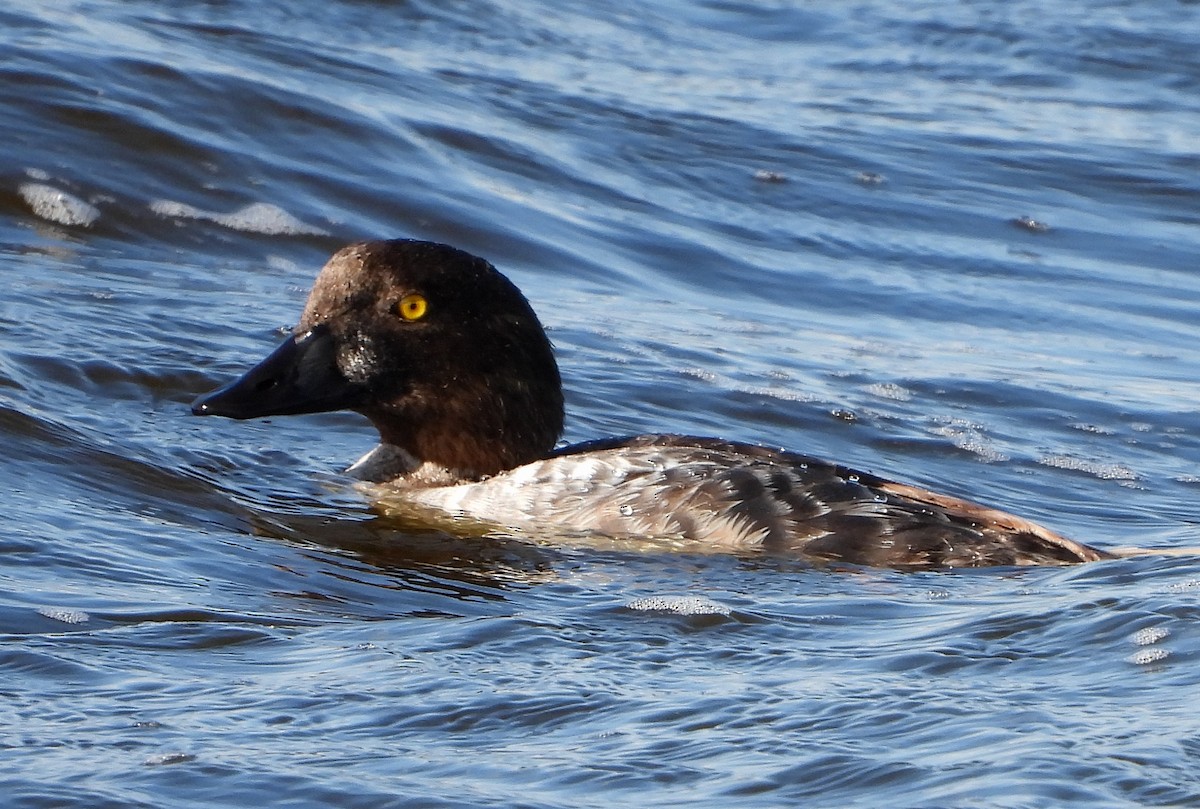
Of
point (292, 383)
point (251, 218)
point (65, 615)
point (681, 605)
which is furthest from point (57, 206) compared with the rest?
point (681, 605)

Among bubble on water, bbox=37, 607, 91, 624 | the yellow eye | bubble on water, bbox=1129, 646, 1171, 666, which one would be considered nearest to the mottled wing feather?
the yellow eye

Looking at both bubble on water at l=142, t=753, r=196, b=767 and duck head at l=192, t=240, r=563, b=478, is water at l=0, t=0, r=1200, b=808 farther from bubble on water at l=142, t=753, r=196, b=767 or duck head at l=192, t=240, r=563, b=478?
duck head at l=192, t=240, r=563, b=478

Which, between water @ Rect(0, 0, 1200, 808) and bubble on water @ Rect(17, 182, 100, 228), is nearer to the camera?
water @ Rect(0, 0, 1200, 808)

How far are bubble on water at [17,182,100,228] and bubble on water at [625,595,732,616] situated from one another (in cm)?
596

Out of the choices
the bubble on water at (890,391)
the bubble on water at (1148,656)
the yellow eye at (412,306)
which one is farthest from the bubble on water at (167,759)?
the bubble on water at (890,391)

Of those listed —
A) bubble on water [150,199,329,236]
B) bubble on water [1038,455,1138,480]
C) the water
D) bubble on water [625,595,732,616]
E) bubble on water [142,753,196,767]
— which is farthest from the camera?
bubble on water [150,199,329,236]

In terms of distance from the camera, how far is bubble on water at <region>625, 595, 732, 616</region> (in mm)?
5603

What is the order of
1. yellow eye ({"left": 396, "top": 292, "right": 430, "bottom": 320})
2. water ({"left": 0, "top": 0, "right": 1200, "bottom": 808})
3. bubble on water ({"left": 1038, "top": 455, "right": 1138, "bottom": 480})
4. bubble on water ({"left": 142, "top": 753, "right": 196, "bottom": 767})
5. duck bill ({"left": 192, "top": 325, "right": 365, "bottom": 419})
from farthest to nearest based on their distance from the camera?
bubble on water ({"left": 1038, "top": 455, "right": 1138, "bottom": 480}) → yellow eye ({"left": 396, "top": 292, "right": 430, "bottom": 320}) → duck bill ({"left": 192, "top": 325, "right": 365, "bottom": 419}) → water ({"left": 0, "top": 0, "right": 1200, "bottom": 808}) → bubble on water ({"left": 142, "top": 753, "right": 196, "bottom": 767})

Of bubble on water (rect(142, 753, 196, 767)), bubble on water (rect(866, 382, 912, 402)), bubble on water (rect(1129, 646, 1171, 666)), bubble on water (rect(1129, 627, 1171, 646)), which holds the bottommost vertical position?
bubble on water (rect(142, 753, 196, 767))

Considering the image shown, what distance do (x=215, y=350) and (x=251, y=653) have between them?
13.3 ft

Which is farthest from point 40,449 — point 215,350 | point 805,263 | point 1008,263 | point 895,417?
point 1008,263

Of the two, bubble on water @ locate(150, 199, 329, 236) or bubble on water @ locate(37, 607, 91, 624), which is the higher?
bubble on water @ locate(150, 199, 329, 236)

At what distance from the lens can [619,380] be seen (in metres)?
9.33

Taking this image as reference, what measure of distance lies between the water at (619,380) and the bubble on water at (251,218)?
1.3 inches
